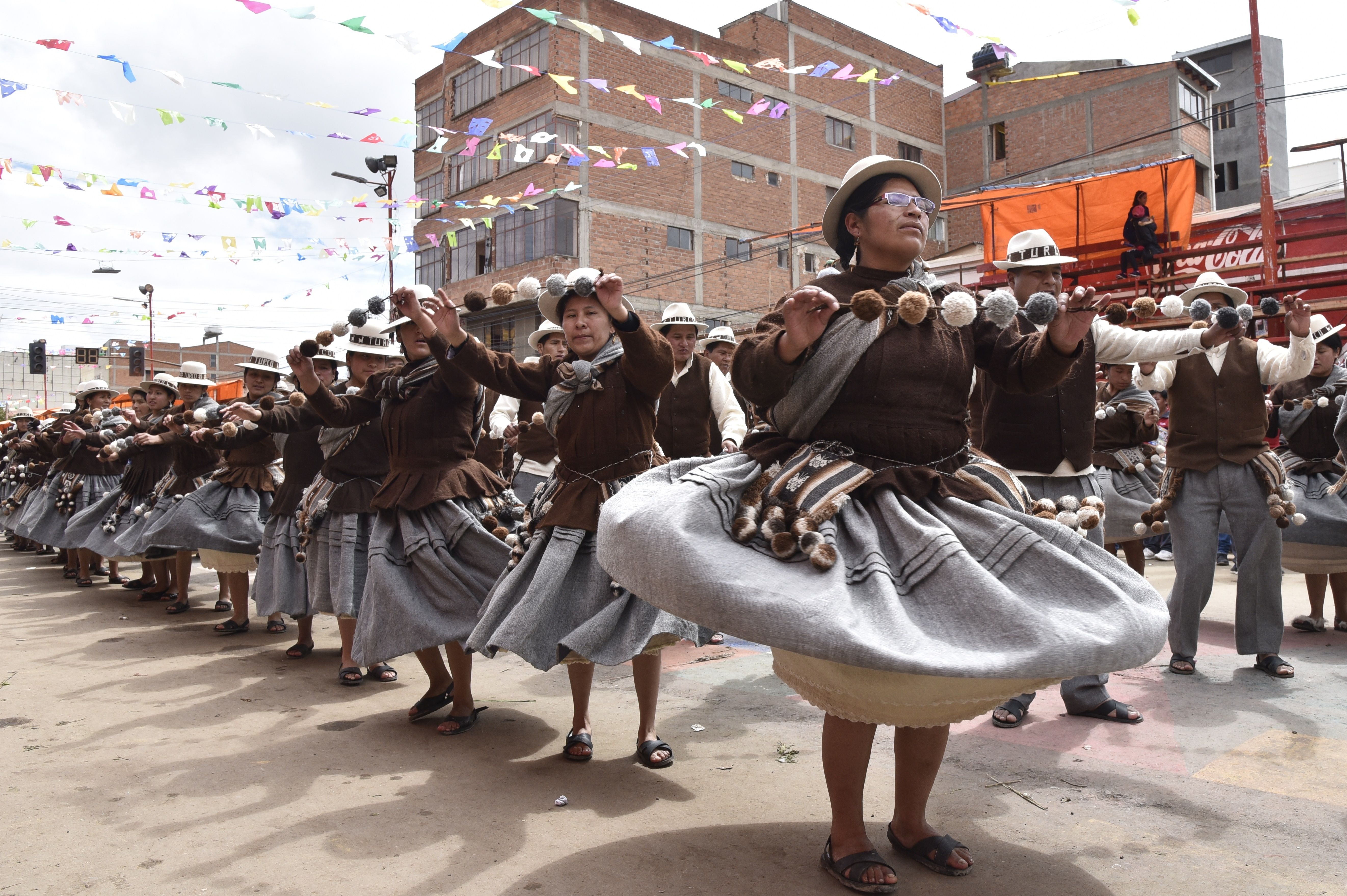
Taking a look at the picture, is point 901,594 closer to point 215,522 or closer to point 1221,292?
point 1221,292

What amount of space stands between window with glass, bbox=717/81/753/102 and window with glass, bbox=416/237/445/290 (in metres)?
10.5

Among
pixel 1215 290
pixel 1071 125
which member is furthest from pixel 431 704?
pixel 1071 125

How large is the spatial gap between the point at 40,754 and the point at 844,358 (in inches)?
155

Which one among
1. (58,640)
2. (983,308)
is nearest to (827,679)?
(983,308)

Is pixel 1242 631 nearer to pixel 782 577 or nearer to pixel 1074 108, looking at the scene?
pixel 782 577

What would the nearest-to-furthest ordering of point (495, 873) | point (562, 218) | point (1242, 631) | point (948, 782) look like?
point (495, 873)
point (948, 782)
point (1242, 631)
point (562, 218)

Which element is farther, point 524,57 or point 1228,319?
point 524,57

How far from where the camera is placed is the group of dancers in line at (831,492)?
2371 mm

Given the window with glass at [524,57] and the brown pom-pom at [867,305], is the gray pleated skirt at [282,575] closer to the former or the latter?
the brown pom-pom at [867,305]

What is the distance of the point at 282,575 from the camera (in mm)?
6328

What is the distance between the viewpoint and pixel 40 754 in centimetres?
430

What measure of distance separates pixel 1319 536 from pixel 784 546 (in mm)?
5383

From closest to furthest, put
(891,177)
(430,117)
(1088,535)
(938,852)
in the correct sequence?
(938,852) → (891,177) → (1088,535) → (430,117)

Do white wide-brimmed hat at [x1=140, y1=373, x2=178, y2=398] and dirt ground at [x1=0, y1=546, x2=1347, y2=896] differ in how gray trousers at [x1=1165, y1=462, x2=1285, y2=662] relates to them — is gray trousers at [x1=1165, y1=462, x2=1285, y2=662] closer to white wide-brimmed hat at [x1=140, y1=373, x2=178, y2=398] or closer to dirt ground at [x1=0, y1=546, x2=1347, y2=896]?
dirt ground at [x1=0, y1=546, x2=1347, y2=896]
